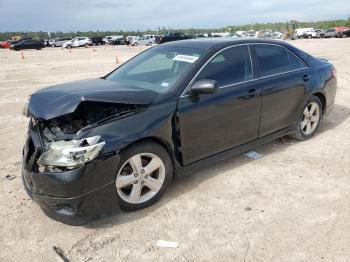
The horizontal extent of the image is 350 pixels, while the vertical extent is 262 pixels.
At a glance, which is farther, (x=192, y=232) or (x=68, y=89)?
(x=68, y=89)

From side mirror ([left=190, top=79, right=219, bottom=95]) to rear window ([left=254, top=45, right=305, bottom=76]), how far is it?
1154 mm

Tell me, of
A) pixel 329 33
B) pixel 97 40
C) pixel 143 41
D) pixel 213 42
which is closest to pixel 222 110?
pixel 213 42

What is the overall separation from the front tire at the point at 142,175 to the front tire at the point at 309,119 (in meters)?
2.58

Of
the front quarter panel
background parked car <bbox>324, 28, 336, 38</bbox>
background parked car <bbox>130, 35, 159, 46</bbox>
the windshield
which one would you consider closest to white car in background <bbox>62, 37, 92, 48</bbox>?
background parked car <bbox>130, 35, 159, 46</bbox>

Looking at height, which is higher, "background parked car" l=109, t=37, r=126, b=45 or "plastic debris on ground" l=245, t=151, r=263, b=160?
"plastic debris on ground" l=245, t=151, r=263, b=160

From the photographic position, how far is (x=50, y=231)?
11.0ft

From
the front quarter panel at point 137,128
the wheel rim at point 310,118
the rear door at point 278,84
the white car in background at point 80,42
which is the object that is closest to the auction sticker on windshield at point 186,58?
the front quarter panel at point 137,128

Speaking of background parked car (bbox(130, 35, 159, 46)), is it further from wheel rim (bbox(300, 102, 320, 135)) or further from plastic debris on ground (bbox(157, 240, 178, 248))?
plastic debris on ground (bbox(157, 240, 178, 248))

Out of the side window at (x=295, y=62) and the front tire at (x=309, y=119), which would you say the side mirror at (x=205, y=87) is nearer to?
the side window at (x=295, y=62)

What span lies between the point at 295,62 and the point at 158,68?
83.6 inches

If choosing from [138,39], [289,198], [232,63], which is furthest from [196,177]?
[138,39]

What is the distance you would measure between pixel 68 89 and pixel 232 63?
197cm

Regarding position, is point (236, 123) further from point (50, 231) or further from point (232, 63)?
point (50, 231)

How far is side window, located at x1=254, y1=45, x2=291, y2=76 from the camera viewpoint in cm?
458
